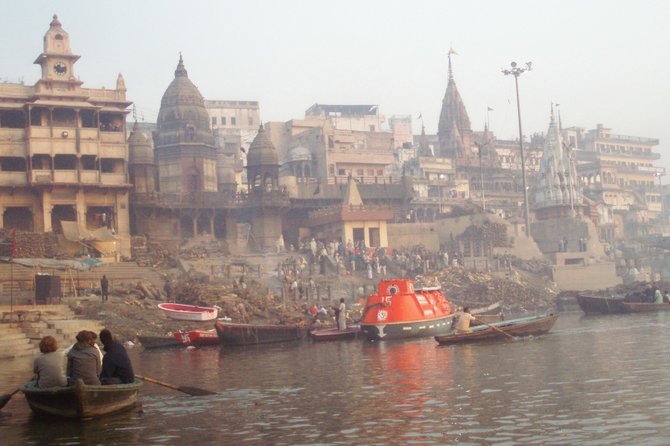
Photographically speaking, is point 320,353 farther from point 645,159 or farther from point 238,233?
point 645,159

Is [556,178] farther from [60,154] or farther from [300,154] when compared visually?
[60,154]

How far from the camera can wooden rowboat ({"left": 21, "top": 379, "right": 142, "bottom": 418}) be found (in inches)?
555

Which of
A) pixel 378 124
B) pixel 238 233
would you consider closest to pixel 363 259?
pixel 238 233

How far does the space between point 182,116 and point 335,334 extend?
118 ft

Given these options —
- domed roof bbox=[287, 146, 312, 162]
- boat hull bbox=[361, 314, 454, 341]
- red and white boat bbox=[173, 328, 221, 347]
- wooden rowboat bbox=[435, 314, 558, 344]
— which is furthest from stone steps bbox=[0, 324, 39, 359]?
domed roof bbox=[287, 146, 312, 162]

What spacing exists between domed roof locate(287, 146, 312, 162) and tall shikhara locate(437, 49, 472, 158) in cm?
2871

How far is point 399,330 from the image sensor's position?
32188 millimetres

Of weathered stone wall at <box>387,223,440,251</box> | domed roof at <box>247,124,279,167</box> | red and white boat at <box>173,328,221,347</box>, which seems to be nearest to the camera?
red and white boat at <box>173,328,221,347</box>

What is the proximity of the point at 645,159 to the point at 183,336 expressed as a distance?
4138 inches

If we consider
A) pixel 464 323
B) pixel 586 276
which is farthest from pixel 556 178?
pixel 464 323

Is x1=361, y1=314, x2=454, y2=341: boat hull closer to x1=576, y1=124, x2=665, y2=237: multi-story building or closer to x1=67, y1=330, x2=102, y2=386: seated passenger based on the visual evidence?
x1=67, y1=330, x2=102, y2=386: seated passenger

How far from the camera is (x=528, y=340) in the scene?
29.2 metres

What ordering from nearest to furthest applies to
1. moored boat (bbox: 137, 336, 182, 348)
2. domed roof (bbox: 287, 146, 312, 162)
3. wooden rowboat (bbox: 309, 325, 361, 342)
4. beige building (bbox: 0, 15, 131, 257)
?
moored boat (bbox: 137, 336, 182, 348) < wooden rowboat (bbox: 309, 325, 361, 342) < beige building (bbox: 0, 15, 131, 257) < domed roof (bbox: 287, 146, 312, 162)

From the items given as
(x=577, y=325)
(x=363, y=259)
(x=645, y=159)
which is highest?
(x=645, y=159)
